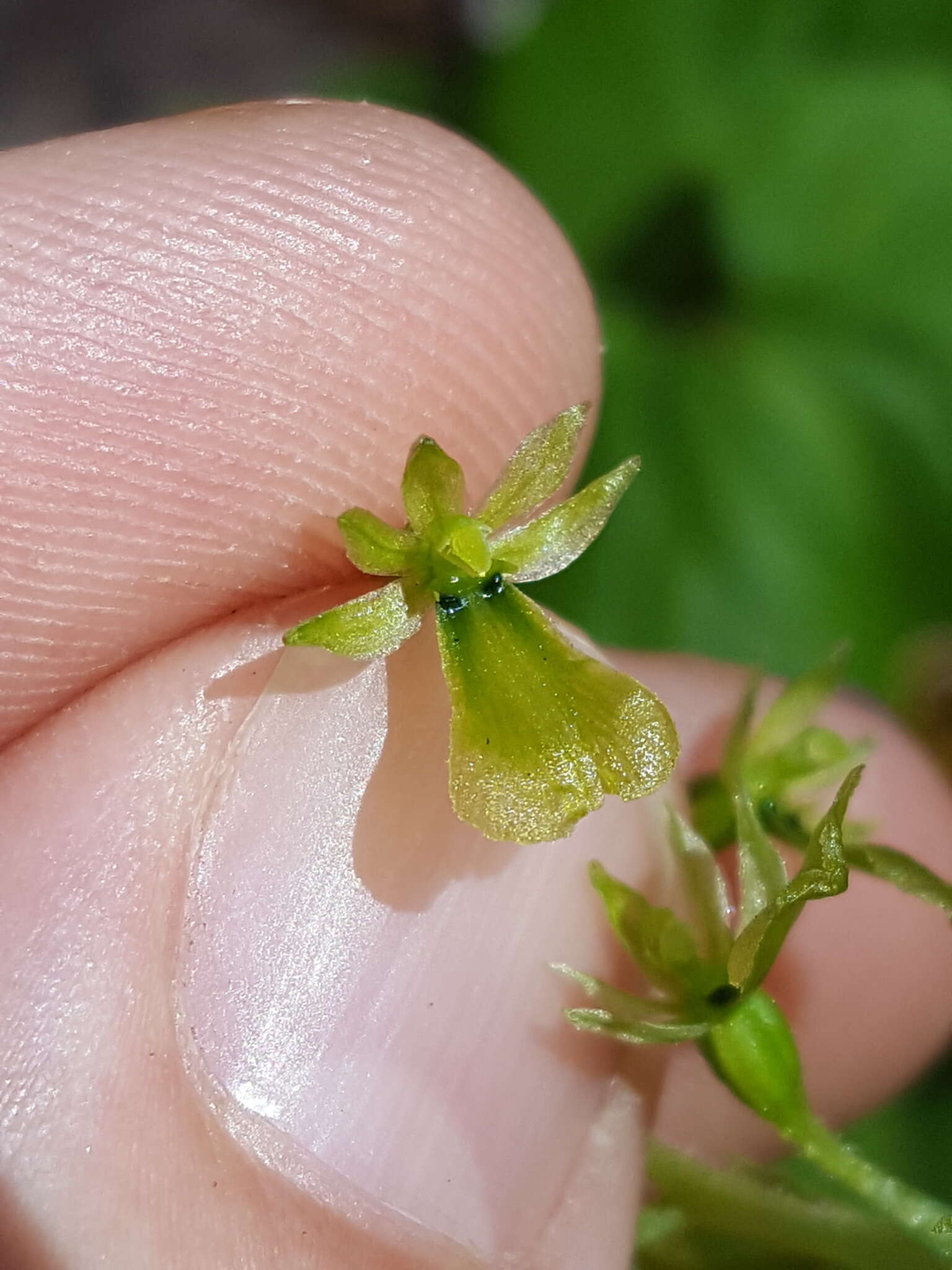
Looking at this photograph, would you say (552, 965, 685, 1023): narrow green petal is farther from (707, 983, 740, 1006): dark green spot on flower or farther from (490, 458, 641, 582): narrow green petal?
(490, 458, 641, 582): narrow green petal

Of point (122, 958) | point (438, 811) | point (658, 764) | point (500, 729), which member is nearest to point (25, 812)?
point (122, 958)

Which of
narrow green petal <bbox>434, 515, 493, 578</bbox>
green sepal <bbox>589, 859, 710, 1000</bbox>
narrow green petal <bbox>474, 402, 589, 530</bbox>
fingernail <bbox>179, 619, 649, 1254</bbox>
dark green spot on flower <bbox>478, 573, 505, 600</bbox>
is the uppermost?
narrow green petal <bbox>474, 402, 589, 530</bbox>

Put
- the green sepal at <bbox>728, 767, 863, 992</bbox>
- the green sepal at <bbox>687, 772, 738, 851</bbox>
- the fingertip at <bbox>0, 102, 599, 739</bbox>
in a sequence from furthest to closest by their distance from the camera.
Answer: the green sepal at <bbox>687, 772, 738, 851</bbox>, the fingertip at <bbox>0, 102, 599, 739</bbox>, the green sepal at <bbox>728, 767, 863, 992</bbox>

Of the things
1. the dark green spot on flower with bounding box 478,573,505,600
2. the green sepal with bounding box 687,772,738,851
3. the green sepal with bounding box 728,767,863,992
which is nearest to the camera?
the green sepal with bounding box 728,767,863,992

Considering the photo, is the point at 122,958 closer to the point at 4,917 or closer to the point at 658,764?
the point at 4,917

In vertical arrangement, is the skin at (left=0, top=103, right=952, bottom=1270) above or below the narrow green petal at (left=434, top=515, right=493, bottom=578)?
below

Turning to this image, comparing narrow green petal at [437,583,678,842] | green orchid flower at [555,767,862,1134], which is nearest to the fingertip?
narrow green petal at [437,583,678,842]
